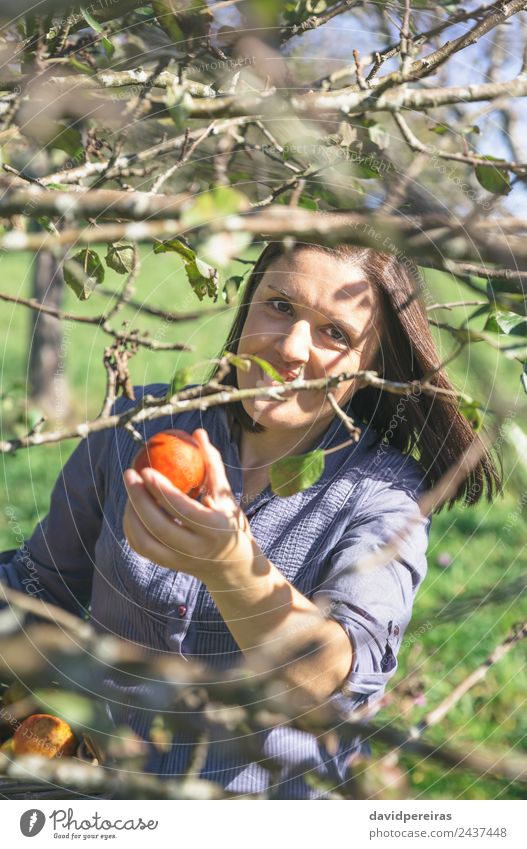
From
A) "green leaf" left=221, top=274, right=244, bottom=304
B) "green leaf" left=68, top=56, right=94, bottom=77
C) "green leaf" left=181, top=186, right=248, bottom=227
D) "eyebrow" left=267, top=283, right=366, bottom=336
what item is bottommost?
"eyebrow" left=267, top=283, right=366, bottom=336

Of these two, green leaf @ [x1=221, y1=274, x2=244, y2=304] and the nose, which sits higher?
green leaf @ [x1=221, y1=274, x2=244, y2=304]

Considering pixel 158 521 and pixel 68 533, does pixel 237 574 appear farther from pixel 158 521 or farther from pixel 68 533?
pixel 68 533

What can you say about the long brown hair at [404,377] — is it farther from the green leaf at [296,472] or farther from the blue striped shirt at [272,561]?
the green leaf at [296,472]

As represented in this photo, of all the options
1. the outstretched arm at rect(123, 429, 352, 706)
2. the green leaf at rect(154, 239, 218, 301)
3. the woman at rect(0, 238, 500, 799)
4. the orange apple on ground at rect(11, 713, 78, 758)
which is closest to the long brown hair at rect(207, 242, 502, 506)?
the woman at rect(0, 238, 500, 799)

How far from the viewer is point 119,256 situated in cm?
77

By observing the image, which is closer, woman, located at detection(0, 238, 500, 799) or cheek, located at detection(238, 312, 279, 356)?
woman, located at detection(0, 238, 500, 799)

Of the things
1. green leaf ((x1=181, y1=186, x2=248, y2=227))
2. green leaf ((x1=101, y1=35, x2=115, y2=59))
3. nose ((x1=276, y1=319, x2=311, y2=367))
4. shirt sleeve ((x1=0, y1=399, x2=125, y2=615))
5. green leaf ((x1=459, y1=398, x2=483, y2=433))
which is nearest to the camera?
green leaf ((x1=181, y1=186, x2=248, y2=227))

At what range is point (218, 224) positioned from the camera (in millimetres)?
451

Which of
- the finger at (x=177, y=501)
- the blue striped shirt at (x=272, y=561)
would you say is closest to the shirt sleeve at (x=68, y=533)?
the blue striped shirt at (x=272, y=561)

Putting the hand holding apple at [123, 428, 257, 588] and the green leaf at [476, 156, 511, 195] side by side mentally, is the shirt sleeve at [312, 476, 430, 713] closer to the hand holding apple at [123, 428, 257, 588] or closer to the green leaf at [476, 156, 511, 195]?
the hand holding apple at [123, 428, 257, 588]

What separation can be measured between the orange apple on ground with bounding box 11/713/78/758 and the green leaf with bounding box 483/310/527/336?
1.72ft

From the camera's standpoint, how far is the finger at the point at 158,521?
2.01ft

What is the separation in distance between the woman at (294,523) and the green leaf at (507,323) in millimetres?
132

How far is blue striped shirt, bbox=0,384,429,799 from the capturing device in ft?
2.49
